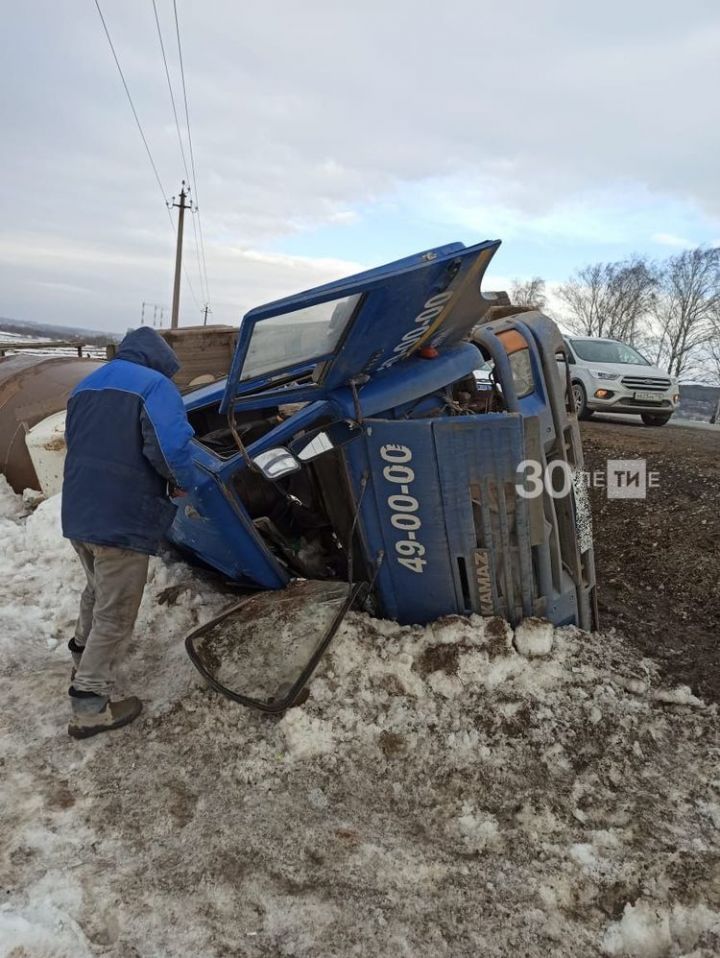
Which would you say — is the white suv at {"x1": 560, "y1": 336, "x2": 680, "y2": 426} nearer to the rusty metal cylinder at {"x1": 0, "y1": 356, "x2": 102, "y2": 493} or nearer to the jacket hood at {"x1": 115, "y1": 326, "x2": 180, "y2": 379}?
the rusty metal cylinder at {"x1": 0, "y1": 356, "x2": 102, "y2": 493}

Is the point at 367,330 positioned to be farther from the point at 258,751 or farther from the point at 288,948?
the point at 288,948

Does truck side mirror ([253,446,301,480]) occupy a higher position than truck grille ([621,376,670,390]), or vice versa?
truck side mirror ([253,446,301,480])

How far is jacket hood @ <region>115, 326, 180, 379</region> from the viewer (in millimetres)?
3160

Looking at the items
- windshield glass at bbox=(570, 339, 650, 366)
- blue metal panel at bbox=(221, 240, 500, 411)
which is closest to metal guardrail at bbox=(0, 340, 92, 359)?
windshield glass at bbox=(570, 339, 650, 366)

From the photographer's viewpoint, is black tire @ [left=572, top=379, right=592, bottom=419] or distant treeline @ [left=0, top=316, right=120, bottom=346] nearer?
black tire @ [left=572, top=379, right=592, bottom=419]

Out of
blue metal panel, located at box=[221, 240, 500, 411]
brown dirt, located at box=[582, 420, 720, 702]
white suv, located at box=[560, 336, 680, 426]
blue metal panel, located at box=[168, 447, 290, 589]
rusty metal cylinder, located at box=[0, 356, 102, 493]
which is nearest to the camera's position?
blue metal panel, located at box=[221, 240, 500, 411]

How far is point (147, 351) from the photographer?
3182 millimetres

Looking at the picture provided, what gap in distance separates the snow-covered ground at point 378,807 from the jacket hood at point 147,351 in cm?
151

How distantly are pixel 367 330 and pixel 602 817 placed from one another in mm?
2304

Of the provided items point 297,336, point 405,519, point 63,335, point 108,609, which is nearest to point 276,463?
point 297,336

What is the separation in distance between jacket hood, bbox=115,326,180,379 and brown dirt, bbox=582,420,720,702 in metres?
3.06

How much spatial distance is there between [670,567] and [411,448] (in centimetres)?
280

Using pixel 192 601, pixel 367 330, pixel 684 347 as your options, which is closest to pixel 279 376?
pixel 367 330

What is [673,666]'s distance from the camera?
376 centimetres
